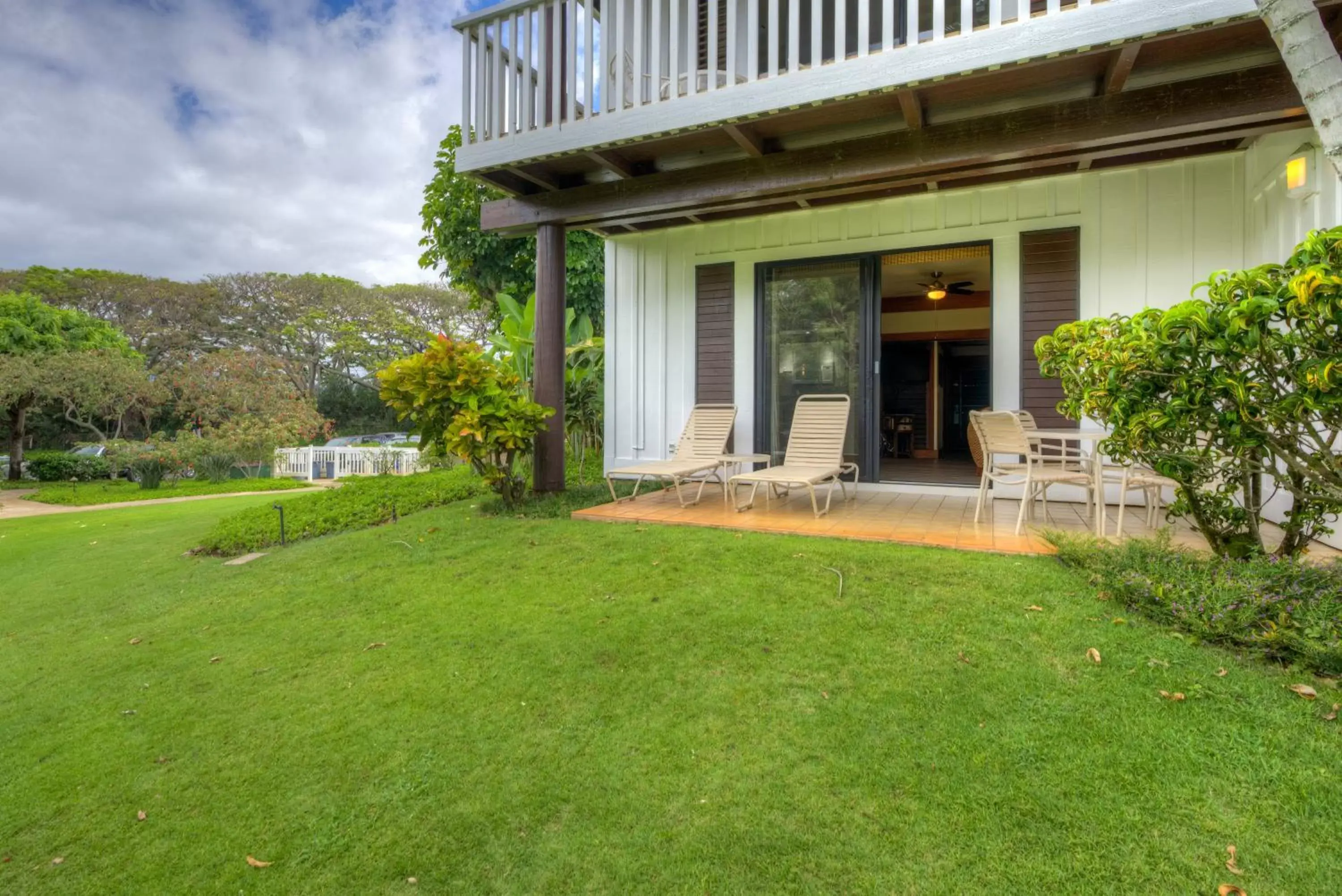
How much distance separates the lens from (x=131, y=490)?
14.3 meters

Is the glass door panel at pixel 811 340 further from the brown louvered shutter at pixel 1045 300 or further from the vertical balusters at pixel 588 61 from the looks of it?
the vertical balusters at pixel 588 61

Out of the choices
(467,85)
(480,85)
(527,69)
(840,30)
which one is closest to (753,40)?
(840,30)

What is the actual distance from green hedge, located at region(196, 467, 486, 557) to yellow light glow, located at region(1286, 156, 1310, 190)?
7.61m

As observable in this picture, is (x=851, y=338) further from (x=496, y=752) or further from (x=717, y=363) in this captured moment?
(x=496, y=752)

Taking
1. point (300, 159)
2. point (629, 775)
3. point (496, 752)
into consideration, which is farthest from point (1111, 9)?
point (300, 159)

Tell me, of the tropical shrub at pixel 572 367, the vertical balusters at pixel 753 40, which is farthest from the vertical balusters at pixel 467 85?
the vertical balusters at pixel 753 40

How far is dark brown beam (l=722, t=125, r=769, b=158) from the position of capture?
4.70 m

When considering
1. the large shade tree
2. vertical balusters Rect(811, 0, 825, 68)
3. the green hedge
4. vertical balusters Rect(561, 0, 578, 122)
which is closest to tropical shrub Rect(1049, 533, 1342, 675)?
vertical balusters Rect(811, 0, 825, 68)

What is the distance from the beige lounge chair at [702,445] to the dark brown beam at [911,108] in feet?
10.3

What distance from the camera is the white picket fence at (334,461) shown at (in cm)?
1850

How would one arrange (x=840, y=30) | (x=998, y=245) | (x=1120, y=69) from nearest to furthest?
1. (x=1120, y=69)
2. (x=840, y=30)
3. (x=998, y=245)

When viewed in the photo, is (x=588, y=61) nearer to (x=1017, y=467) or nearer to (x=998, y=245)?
(x=998, y=245)

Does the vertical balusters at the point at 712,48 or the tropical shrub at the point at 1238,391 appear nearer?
the tropical shrub at the point at 1238,391

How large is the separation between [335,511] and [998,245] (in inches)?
297
